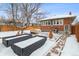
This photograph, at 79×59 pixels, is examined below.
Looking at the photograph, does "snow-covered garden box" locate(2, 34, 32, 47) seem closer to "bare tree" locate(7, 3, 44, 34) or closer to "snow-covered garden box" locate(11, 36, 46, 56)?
"snow-covered garden box" locate(11, 36, 46, 56)

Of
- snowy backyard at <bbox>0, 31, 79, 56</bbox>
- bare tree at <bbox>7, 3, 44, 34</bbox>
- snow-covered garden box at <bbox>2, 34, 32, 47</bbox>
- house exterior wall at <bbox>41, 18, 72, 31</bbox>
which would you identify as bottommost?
snowy backyard at <bbox>0, 31, 79, 56</bbox>

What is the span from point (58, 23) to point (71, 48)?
40cm

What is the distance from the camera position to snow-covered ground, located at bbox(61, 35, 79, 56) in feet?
6.30

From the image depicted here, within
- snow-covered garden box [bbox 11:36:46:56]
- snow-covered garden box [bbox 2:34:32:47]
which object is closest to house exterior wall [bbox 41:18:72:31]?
snow-covered garden box [bbox 11:36:46:56]

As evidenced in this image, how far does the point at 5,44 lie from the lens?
1.94 metres

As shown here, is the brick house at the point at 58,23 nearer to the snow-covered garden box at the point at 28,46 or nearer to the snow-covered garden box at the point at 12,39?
the snow-covered garden box at the point at 28,46

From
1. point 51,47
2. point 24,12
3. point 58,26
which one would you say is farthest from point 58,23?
point 24,12

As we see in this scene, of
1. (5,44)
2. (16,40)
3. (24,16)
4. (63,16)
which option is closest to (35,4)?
(24,16)

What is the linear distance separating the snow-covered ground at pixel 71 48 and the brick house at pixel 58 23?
154mm

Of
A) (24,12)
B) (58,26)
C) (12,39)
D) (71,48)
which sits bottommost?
(71,48)

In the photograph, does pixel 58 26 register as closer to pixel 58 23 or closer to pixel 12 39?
pixel 58 23

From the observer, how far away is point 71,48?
6.40 ft

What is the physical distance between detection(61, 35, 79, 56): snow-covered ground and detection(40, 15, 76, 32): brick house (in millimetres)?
154

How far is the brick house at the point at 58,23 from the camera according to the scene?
1.98m
